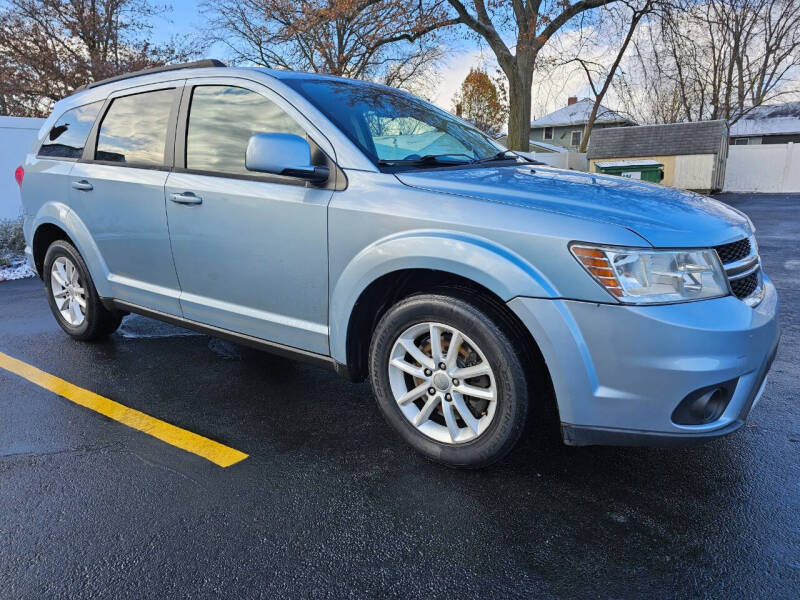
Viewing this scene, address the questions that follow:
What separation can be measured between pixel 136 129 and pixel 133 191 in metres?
0.45

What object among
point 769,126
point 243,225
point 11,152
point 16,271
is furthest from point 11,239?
point 769,126

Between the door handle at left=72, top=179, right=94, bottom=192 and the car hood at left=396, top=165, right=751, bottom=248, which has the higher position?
the car hood at left=396, top=165, right=751, bottom=248

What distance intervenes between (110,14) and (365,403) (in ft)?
64.3

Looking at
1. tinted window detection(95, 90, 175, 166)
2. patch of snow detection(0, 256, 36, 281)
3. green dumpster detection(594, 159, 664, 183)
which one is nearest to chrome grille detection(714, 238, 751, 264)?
tinted window detection(95, 90, 175, 166)

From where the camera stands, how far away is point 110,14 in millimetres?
18312

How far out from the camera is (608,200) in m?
2.47

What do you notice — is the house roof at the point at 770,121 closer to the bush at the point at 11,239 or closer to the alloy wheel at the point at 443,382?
the bush at the point at 11,239

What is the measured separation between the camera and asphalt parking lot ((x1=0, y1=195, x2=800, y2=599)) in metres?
2.01

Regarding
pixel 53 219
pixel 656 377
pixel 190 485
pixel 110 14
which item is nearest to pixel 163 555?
pixel 190 485

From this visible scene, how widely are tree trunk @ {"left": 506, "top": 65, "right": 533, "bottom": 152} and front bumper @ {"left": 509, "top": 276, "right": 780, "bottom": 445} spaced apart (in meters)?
15.0

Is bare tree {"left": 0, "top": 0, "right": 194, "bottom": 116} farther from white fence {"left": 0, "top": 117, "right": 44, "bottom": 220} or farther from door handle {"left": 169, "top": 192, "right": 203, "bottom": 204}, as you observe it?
door handle {"left": 169, "top": 192, "right": 203, "bottom": 204}

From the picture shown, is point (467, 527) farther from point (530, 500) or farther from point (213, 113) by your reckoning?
point (213, 113)

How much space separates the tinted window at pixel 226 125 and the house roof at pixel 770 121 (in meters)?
46.8

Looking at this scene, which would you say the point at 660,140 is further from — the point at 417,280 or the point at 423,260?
the point at 423,260
